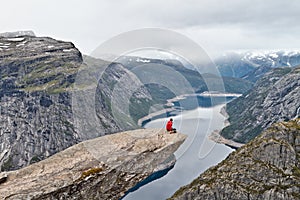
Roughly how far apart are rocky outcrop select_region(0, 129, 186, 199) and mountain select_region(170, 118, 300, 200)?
3919 inches

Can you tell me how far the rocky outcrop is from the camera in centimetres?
1560

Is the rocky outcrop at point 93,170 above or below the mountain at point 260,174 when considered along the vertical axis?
above

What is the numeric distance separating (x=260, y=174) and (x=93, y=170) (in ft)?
349

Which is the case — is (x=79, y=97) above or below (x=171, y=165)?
above

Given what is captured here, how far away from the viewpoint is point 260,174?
11244cm

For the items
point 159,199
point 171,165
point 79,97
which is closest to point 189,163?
point 171,165

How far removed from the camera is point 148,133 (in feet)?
68.5

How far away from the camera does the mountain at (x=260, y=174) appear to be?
11050 cm

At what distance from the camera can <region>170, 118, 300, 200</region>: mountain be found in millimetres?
110500

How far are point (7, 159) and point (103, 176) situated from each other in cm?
20323

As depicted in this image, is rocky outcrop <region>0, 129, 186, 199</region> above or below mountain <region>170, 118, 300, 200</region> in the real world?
above

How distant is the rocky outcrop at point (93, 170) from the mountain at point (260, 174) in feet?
327

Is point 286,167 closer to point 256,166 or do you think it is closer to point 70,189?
point 256,166

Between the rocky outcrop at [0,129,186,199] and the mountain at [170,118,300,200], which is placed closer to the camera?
the rocky outcrop at [0,129,186,199]
